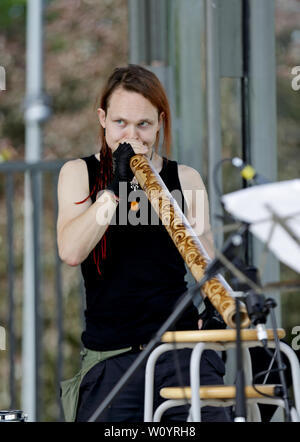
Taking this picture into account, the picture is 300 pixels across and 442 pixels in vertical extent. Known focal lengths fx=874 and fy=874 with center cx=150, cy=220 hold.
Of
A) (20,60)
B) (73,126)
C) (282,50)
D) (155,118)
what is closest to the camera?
(155,118)

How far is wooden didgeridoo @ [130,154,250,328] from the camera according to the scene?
167cm

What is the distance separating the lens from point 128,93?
2.37 metres

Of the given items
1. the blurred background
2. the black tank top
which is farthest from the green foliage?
the black tank top

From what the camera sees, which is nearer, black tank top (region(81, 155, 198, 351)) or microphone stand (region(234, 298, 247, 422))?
microphone stand (region(234, 298, 247, 422))

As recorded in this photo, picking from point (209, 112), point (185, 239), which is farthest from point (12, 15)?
point (185, 239)

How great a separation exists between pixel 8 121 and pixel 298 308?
16.5ft

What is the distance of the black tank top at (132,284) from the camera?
2279 mm

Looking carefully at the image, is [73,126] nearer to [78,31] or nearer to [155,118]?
[78,31]

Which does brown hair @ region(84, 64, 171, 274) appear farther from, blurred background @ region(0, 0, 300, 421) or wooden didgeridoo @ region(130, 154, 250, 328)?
wooden didgeridoo @ region(130, 154, 250, 328)

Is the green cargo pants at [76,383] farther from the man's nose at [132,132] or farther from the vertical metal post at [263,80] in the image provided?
the vertical metal post at [263,80]

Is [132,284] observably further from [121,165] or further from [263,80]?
[263,80]

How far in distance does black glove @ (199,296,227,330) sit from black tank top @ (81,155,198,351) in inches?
3.6

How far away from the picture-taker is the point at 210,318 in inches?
84.1
